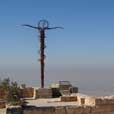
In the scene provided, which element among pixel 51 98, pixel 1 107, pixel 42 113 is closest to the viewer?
pixel 42 113

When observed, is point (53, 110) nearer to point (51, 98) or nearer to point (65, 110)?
point (65, 110)

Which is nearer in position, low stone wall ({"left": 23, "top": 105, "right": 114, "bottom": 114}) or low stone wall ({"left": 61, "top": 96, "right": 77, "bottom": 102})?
low stone wall ({"left": 23, "top": 105, "right": 114, "bottom": 114})

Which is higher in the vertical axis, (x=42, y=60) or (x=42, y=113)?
(x=42, y=60)

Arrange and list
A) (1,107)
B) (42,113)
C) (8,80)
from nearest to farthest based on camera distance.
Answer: (42,113) → (1,107) → (8,80)

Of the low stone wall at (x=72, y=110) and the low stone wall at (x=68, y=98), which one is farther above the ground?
the low stone wall at (x=68, y=98)

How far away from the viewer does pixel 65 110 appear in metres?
19.1

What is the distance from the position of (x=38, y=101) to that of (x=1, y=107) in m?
2.99

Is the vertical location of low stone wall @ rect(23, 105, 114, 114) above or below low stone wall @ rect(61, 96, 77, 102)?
below

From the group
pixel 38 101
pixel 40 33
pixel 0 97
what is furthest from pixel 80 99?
pixel 40 33

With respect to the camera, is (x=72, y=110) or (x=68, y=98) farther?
(x=68, y=98)

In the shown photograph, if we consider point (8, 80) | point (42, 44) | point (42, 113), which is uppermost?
point (42, 44)

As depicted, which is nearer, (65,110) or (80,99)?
(65,110)

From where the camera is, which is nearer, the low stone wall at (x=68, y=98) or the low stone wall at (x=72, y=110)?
the low stone wall at (x=72, y=110)

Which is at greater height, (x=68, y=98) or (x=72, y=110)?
(x=68, y=98)
